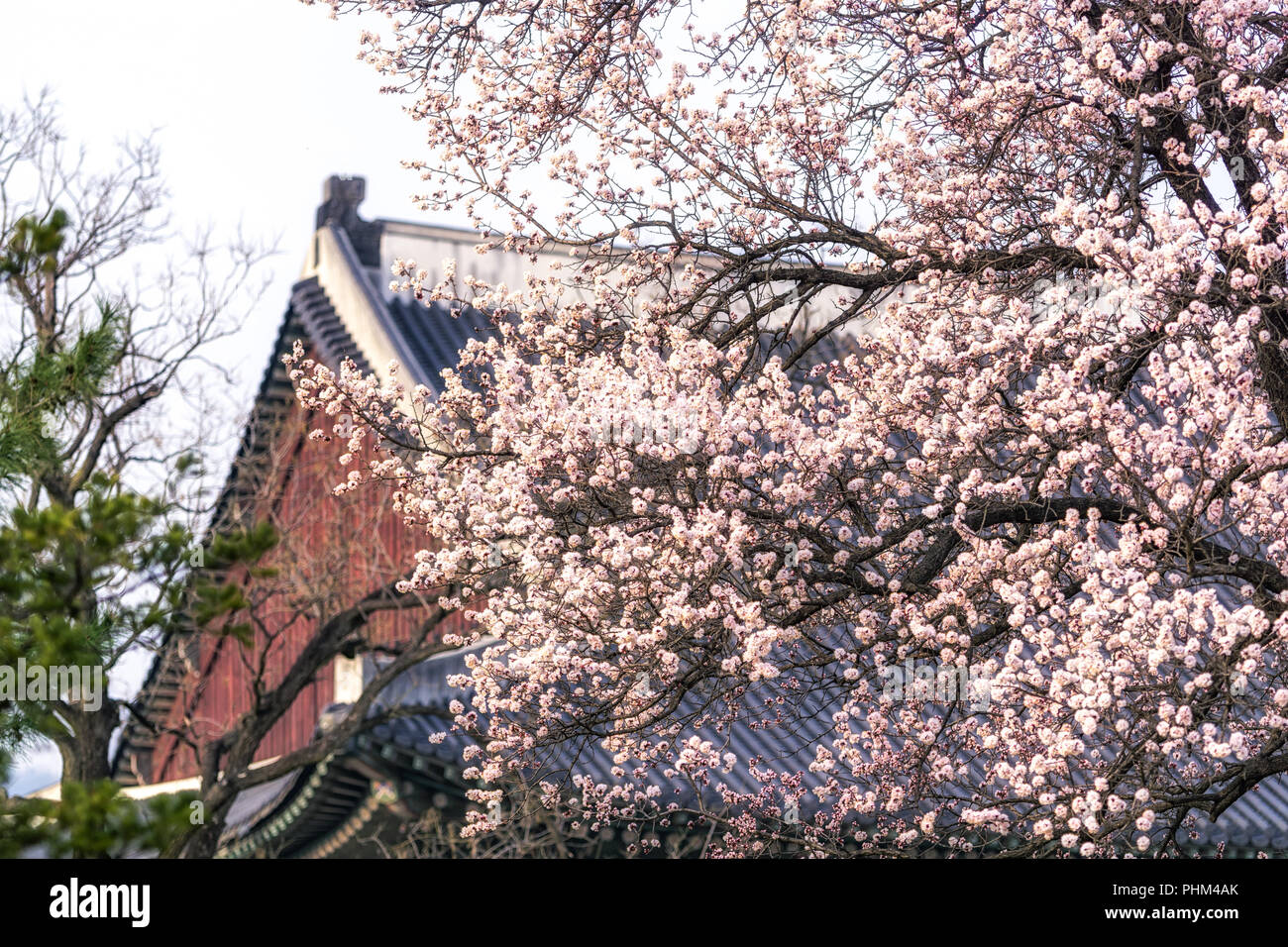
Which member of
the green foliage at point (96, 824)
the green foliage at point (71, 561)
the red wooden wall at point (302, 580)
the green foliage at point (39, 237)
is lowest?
the green foliage at point (96, 824)

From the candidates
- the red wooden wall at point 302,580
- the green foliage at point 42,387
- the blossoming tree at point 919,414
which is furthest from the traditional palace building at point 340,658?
the green foliage at point 42,387

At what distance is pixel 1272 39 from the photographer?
6742mm

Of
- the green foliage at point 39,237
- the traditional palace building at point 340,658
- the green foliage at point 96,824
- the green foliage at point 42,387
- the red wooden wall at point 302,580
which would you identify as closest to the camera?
the green foliage at point 96,824

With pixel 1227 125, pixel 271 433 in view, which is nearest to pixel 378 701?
pixel 271 433

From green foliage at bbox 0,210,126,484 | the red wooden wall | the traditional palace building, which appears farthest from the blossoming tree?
the red wooden wall

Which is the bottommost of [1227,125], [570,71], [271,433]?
[1227,125]

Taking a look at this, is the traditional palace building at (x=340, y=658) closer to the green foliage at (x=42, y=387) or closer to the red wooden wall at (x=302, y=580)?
the red wooden wall at (x=302, y=580)

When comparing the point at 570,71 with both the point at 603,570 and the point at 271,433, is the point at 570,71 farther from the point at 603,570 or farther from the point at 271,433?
the point at 271,433

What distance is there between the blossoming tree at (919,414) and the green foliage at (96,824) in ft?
10.2

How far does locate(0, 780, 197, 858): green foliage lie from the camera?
9.48 feet

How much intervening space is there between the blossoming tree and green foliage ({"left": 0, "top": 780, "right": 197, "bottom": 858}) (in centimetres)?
312

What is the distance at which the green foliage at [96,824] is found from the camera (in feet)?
9.48
